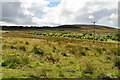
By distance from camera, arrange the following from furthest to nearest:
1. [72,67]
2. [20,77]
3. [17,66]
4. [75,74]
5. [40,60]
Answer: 1. [40,60]
2. [72,67]
3. [17,66]
4. [75,74]
5. [20,77]

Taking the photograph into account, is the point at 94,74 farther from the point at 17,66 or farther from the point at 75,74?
the point at 17,66

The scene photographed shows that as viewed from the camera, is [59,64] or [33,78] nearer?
[33,78]

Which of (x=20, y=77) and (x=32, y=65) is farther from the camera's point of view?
(x=32, y=65)

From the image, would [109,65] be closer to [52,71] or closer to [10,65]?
[52,71]

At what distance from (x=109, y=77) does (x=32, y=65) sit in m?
5.25

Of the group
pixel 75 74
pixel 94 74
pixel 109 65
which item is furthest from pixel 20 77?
pixel 109 65

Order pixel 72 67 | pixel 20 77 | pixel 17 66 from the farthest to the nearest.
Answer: pixel 72 67, pixel 17 66, pixel 20 77

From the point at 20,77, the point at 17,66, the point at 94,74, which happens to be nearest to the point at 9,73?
the point at 20,77

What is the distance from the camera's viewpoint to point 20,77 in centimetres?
754

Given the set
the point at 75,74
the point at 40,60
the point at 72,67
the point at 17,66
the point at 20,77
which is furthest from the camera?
the point at 40,60

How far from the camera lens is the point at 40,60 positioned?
11.2 m

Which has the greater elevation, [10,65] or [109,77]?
[10,65]

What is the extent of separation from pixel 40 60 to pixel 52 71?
2576 millimetres

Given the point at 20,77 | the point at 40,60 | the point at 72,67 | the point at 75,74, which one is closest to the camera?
the point at 20,77
